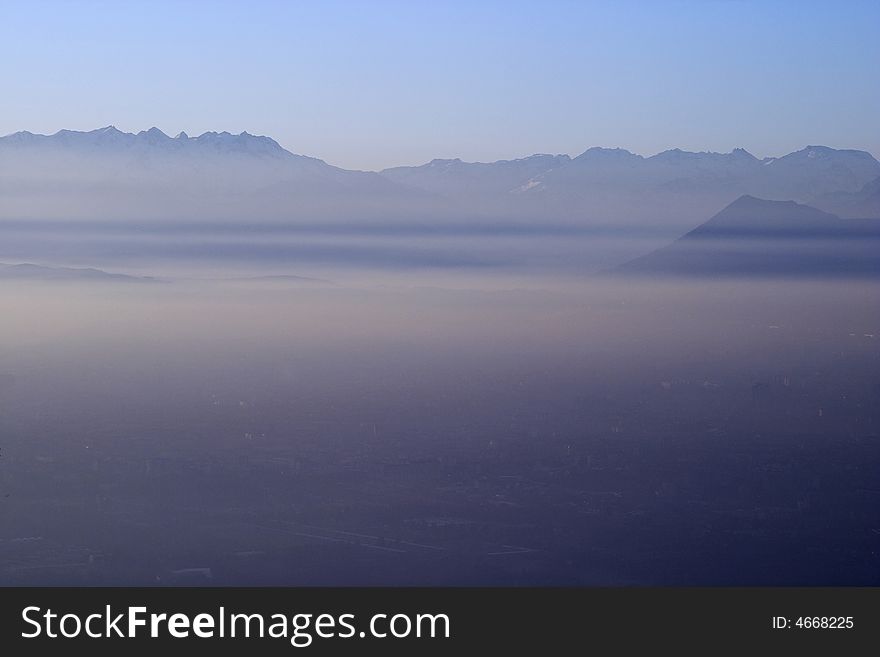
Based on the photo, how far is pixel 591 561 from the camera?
12.3 m

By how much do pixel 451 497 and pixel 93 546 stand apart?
5.70 m

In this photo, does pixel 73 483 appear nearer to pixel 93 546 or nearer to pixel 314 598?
pixel 93 546

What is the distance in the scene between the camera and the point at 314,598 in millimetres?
6391

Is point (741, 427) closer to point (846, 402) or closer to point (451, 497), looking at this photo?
point (846, 402)

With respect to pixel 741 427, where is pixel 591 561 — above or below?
below

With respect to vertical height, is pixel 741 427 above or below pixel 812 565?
above

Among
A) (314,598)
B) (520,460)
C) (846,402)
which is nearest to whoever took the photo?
(314,598)

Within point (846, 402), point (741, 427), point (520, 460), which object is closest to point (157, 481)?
point (520, 460)

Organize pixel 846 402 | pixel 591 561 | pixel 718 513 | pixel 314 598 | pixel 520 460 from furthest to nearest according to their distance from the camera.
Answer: pixel 846 402
pixel 520 460
pixel 718 513
pixel 591 561
pixel 314 598

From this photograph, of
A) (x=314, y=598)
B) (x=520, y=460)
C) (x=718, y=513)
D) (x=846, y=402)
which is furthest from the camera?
(x=846, y=402)

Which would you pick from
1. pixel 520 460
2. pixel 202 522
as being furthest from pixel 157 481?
pixel 520 460

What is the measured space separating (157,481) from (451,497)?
4.85 metres

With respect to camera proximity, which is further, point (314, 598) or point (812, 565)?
point (812, 565)

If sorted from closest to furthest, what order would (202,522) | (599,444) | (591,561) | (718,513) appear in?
1. (591,561)
2. (202,522)
3. (718,513)
4. (599,444)
